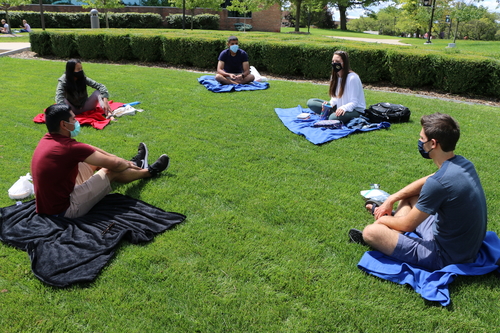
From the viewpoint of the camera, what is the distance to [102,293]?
318cm

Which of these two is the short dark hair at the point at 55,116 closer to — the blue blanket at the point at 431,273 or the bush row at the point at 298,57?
the blue blanket at the point at 431,273

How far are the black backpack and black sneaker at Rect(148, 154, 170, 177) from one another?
4.21 metres

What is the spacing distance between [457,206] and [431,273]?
0.63 meters

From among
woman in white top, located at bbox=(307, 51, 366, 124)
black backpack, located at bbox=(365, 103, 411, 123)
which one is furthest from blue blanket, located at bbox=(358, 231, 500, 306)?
black backpack, located at bbox=(365, 103, 411, 123)

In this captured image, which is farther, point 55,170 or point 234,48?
point 234,48

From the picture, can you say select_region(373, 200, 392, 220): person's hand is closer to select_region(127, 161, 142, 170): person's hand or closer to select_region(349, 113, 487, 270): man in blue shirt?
select_region(349, 113, 487, 270): man in blue shirt

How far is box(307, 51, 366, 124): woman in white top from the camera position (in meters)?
7.13

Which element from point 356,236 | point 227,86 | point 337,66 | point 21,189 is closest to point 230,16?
point 227,86

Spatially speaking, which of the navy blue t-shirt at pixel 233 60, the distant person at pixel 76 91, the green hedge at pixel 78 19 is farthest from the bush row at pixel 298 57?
the green hedge at pixel 78 19

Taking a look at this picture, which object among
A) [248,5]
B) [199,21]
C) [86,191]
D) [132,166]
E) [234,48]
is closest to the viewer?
[86,191]

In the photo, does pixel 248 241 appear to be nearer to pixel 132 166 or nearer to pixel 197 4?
pixel 132 166

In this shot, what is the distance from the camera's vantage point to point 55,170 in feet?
12.8

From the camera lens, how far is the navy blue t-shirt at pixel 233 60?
419 inches

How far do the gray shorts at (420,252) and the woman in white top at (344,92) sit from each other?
3994 millimetres
